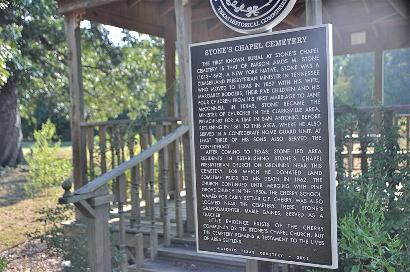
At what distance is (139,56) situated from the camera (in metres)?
14.7

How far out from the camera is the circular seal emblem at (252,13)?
2762mm

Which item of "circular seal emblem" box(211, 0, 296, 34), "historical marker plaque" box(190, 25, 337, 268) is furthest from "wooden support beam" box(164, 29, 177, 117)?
"circular seal emblem" box(211, 0, 296, 34)

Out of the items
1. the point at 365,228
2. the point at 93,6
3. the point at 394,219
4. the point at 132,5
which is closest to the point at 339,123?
the point at 394,219

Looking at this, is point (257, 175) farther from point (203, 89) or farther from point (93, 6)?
point (93, 6)

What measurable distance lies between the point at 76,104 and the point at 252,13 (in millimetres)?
4004

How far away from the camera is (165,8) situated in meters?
7.55

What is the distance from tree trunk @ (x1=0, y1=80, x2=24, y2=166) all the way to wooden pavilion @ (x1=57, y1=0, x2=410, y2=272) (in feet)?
26.9

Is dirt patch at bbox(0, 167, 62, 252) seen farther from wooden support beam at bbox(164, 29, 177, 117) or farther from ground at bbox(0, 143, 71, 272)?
wooden support beam at bbox(164, 29, 177, 117)

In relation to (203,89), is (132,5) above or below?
above

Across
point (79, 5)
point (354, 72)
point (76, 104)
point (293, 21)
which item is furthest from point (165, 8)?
point (354, 72)

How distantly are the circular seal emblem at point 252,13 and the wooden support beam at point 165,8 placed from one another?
4.66m

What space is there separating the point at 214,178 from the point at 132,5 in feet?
15.3

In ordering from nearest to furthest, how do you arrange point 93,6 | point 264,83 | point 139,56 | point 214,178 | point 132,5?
point 264,83 → point 214,178 → point 93,6 → point 132,5 → point 139,56

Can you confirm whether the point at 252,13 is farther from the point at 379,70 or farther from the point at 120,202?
the point at 379,70
